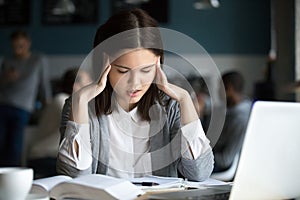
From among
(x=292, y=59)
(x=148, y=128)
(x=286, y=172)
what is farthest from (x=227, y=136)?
(x=286, y=172)

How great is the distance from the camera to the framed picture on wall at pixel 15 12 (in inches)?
258

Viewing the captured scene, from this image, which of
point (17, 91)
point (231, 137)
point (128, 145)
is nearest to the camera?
point (128, 145)

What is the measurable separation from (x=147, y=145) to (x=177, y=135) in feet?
0.29

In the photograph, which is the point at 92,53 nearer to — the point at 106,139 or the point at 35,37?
the point at 106,139

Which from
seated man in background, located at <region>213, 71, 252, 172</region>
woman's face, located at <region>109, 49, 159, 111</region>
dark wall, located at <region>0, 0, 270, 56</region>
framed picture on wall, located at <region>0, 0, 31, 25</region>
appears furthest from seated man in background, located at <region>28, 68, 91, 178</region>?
woman's face, located at <region>109, 49, 159, 111</region>

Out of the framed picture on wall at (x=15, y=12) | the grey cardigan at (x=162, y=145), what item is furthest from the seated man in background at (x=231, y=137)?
the framed picture on wall at (x=15, y=12)

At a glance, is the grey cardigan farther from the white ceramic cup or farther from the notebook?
the white ceramic cup

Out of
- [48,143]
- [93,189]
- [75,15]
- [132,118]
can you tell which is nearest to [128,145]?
[132,118]

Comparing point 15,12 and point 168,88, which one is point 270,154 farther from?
point 15,12

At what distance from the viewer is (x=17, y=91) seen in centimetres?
514

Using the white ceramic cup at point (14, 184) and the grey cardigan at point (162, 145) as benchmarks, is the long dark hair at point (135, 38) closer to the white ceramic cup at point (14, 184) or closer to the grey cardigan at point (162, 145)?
the grey cardigan at point (162, 145)

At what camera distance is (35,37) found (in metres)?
6.50

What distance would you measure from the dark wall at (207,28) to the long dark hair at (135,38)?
189 inches

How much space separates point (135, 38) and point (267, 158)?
27.2 inches
